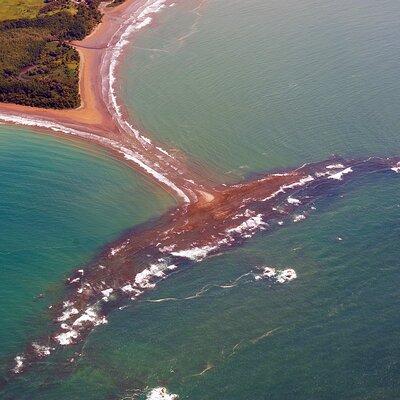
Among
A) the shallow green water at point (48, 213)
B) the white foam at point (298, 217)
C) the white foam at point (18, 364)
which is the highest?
the shallow green water at point (48, 213)

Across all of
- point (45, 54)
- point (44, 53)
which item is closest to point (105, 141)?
point (45, 54)

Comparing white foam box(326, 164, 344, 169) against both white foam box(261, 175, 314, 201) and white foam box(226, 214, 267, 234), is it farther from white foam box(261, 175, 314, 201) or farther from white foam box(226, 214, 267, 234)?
white foam box(226, 214, 267, 234)

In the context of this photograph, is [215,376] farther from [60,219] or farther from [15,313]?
[60,219]

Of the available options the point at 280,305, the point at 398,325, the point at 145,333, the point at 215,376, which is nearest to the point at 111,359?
the point at 145,333

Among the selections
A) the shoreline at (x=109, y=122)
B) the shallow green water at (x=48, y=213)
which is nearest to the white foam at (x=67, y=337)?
the shallow green water at (x=48, y=213)

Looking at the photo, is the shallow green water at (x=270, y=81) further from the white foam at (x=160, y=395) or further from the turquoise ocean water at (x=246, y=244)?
the white foam at (x=160, y=395)

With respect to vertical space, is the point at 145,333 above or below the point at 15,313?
below

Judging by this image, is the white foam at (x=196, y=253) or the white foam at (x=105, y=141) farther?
the white foam at (x=105, y=141)
